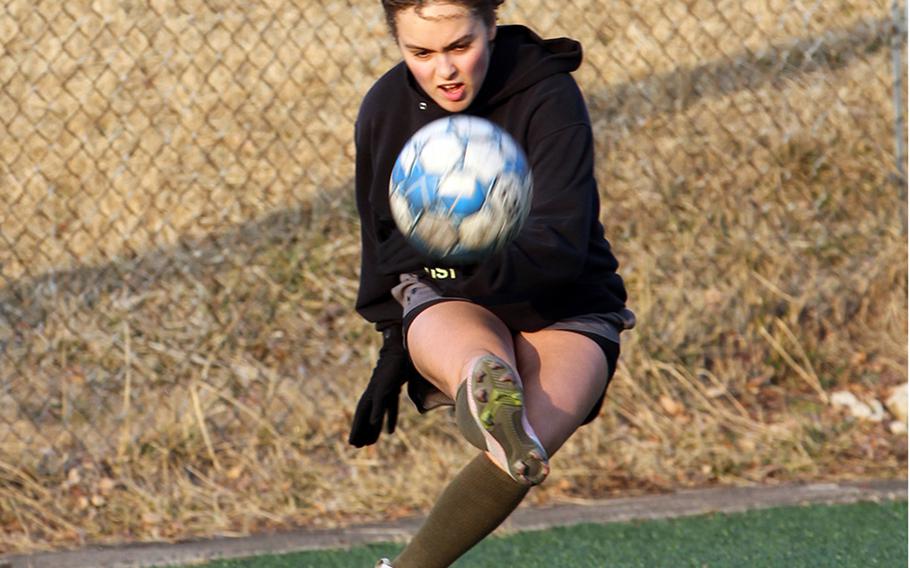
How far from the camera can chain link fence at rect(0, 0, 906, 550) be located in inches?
212

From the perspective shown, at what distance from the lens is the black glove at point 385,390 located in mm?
3422

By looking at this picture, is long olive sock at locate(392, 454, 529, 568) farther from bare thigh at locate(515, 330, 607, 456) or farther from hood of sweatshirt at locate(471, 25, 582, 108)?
hood of sweatshirt at locate(471, 25, 582, 108)

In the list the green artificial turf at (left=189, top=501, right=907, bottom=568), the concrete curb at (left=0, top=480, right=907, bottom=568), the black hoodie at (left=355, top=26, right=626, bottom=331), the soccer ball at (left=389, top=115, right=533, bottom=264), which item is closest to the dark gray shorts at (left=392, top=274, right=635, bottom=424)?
the black hoodie at (left=355, top=26, right=626, bottom=331)

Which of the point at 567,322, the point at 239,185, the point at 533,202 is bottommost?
the point at 239,185

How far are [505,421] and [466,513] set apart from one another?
45 centimetres

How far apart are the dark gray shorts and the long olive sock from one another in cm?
26

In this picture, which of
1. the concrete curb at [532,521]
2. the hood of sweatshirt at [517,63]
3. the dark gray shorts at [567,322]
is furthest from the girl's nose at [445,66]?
the concrete curb at [532,521]

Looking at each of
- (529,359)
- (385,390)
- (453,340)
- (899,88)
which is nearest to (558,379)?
(529,359)

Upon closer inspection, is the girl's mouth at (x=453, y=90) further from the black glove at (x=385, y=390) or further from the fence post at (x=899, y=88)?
the fence post at (x=899, y=88)

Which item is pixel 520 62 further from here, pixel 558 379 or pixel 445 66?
pixel 558 379

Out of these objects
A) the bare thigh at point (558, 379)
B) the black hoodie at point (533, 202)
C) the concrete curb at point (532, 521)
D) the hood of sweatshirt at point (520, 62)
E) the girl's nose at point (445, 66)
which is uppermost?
the girl's nose at point (445, 66)

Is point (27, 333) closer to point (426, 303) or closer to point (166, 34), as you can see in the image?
point (166, 34)

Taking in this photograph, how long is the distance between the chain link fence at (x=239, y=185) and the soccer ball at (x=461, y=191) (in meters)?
2.48

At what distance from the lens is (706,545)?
454 centimetres
